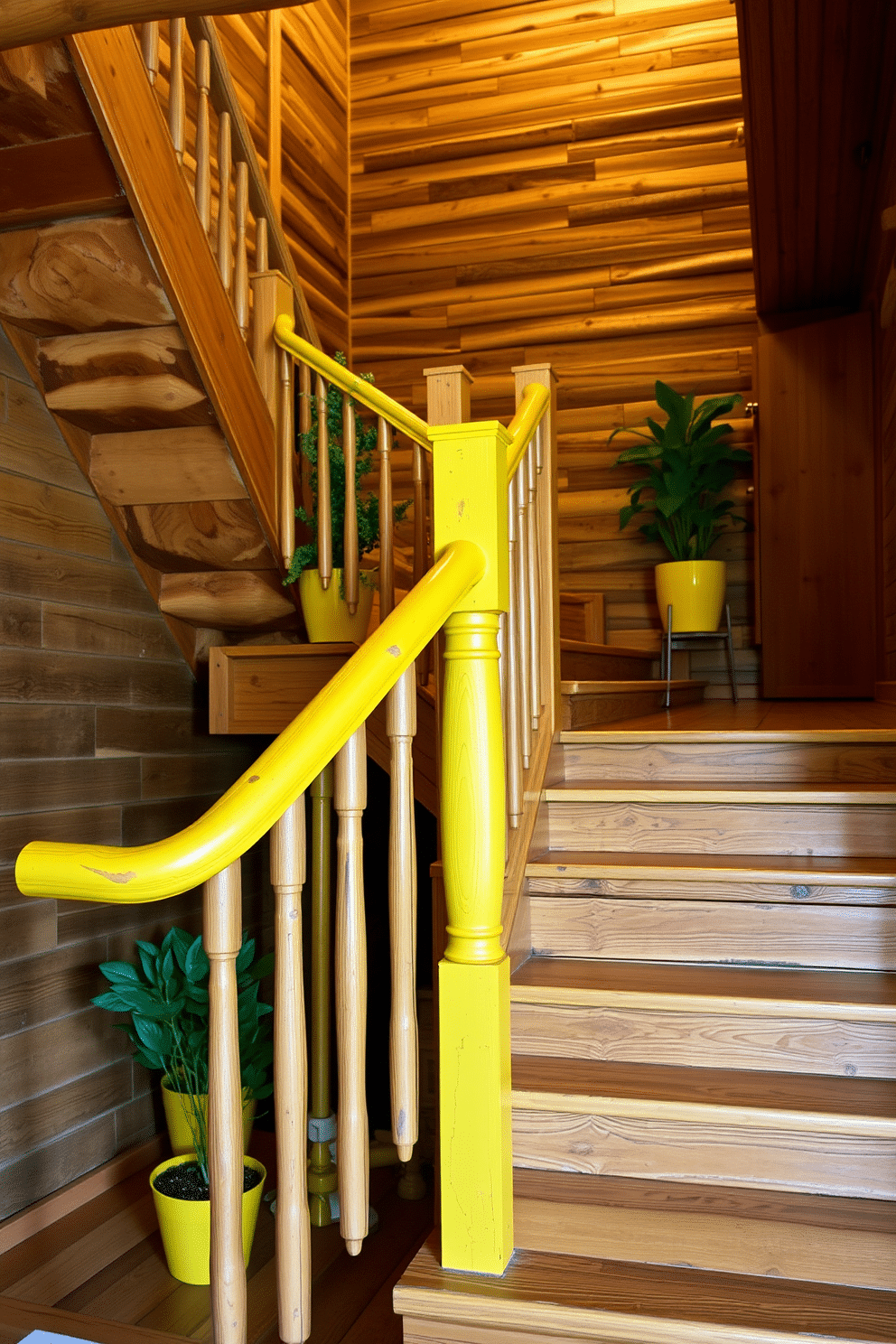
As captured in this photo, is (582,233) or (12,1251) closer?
(12,1251)

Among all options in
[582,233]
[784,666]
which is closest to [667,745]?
[784,666]

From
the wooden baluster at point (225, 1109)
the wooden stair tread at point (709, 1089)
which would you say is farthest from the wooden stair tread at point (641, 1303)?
the wooden baluster at point (225, 1109)

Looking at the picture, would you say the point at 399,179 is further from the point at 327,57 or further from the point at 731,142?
the point at 731,142

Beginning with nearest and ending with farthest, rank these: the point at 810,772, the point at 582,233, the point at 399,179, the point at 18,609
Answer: the point at 810,772 < the point at 18,609 < the point at 582,233 < the point at 399,179

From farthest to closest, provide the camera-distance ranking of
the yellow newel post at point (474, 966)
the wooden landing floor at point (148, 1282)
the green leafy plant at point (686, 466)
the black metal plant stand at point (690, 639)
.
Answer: the green leafy plant at point (686, 466) < the black metal plant stand at point (690, 639) < the wooden landing floor at point (148, 1282) < the yellow newel post at point (474, 966)

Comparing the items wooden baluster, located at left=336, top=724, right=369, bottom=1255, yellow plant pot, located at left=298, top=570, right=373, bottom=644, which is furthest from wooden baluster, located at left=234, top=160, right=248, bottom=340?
wooden baluster, located at left=336, top=724, right=369, bottom=1255

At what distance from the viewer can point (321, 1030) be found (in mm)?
2943

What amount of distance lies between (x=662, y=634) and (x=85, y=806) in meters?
2.80

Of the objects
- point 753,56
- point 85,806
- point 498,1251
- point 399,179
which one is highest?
point 399,179

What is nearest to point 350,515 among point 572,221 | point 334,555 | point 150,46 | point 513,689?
point 334,555

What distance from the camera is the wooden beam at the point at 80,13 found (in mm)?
1226

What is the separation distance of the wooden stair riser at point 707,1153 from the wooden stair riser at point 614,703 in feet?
3.53

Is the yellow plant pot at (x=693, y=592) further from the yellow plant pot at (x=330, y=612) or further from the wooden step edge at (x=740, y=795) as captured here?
the wooden step edge at (x=740, y=795)

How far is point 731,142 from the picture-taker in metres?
4.87
